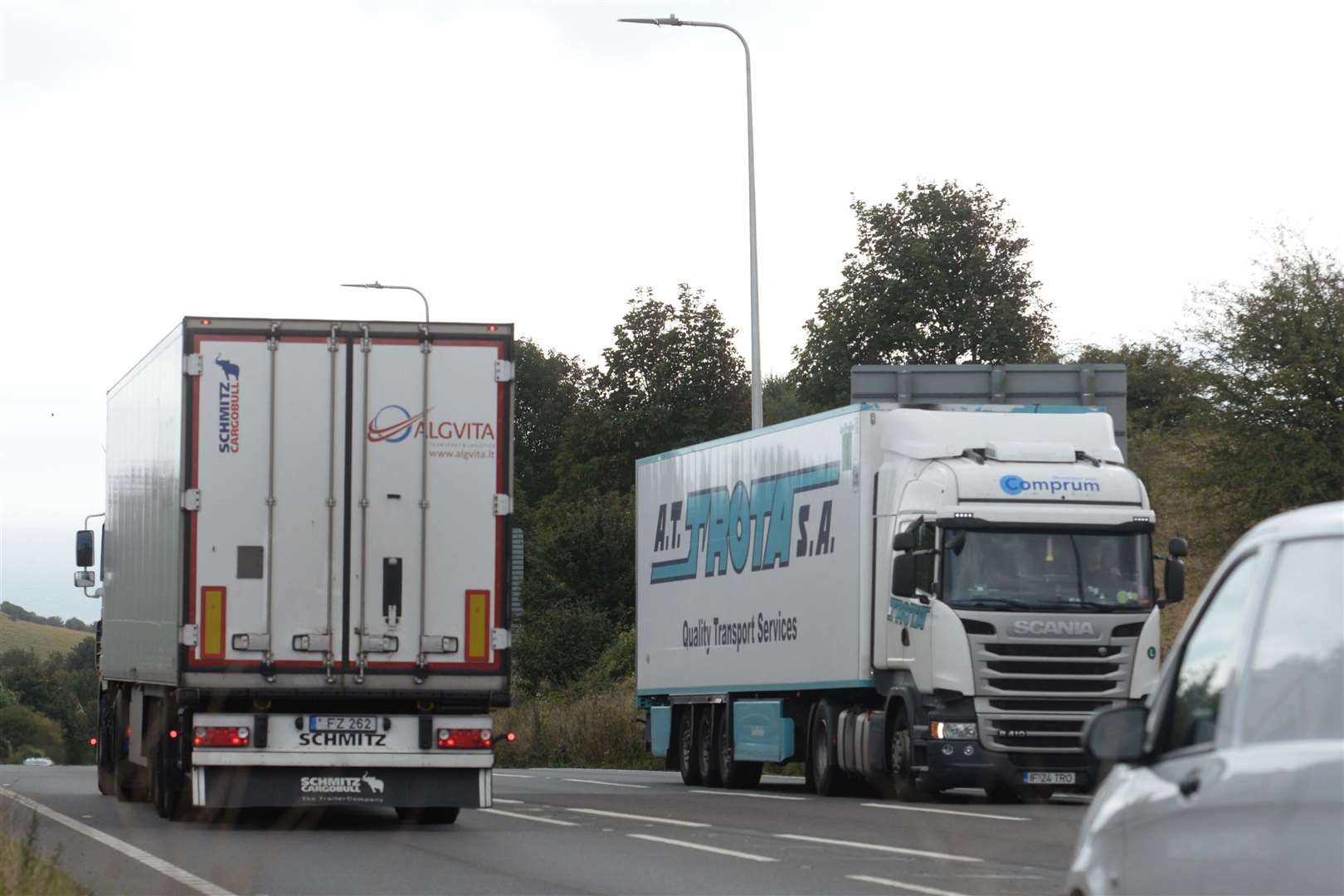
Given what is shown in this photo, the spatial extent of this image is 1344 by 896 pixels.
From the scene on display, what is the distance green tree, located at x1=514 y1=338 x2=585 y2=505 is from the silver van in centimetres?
9530

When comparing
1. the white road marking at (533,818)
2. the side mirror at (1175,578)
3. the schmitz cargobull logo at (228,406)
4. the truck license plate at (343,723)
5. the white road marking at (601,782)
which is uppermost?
the schmitz cargobull logo at (228,406)

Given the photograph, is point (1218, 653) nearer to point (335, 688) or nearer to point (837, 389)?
point (335, 688)

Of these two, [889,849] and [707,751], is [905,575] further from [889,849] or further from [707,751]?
[707,751]

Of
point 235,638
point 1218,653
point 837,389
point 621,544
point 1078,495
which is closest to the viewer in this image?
point 1218,653

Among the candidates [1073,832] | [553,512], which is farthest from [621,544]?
[1073,832]

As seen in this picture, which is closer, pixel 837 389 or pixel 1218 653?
pixel 1218 653

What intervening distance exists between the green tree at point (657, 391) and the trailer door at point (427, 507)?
5875 centimetres

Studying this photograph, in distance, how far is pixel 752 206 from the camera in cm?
3441

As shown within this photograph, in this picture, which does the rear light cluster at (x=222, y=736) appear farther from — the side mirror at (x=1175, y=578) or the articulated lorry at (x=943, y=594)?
the side mirror at (x=1175, y=578)

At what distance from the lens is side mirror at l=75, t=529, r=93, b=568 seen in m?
25.5

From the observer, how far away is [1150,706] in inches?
243

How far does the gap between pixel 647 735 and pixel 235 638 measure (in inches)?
545

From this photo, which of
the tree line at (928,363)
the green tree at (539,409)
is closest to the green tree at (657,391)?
the tree line at (928,363)

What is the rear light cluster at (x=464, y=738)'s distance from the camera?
680 inches
